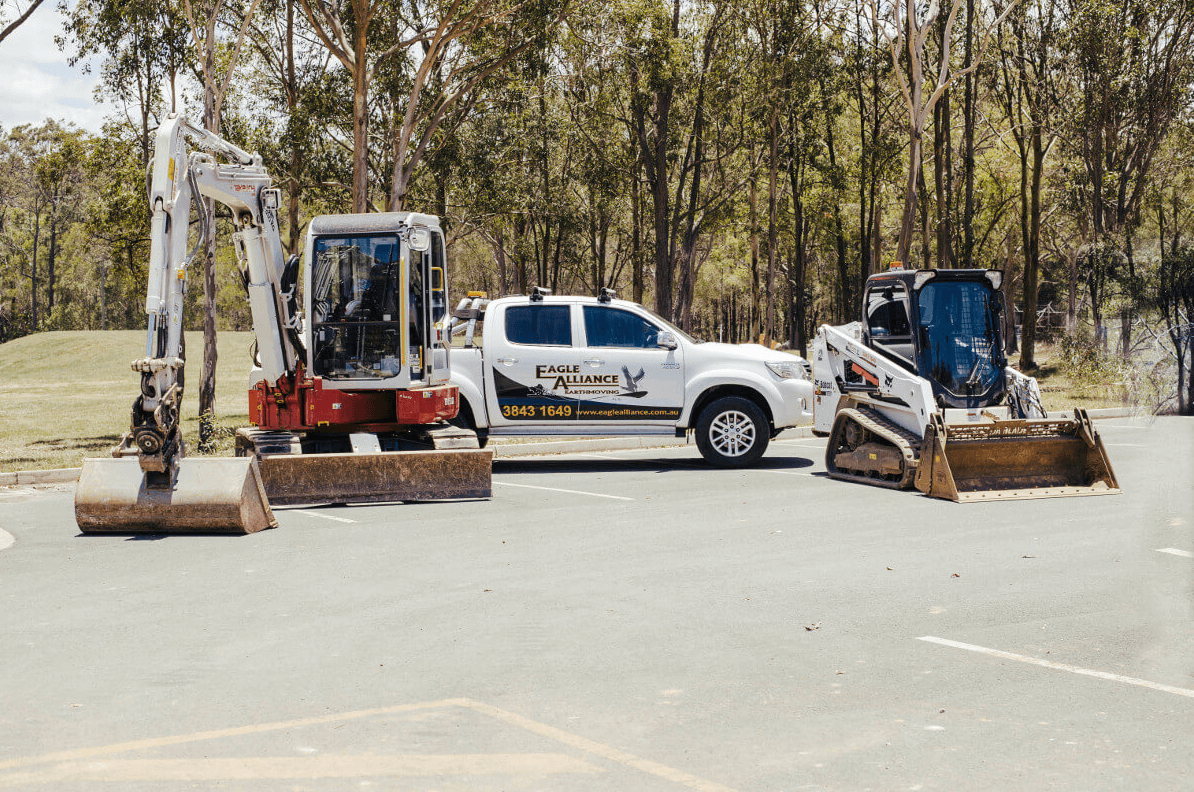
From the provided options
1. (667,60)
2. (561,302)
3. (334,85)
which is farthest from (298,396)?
(667,60)

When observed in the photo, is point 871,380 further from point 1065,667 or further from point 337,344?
point 1065,667

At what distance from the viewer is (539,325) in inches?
587

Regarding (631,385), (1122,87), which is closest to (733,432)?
(631,385)

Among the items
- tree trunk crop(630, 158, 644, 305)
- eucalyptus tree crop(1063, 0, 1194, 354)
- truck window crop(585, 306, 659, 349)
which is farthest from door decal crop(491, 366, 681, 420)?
tree trunk crop(630, 158, 644, 305)

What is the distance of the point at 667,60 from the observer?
1344 inches

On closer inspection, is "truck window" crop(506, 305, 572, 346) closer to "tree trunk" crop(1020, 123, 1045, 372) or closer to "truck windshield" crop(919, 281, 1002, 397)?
"truck windshield" crop(919, 281, 1002, 397)

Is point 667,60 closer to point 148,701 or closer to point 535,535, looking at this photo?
point 535,535

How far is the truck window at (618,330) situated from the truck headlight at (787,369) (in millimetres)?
1564

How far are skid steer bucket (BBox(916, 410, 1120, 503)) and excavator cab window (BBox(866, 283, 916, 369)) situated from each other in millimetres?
1719

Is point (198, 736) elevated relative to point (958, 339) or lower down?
lower down

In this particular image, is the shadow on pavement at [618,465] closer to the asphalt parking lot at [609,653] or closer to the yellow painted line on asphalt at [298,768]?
the asphalt parking lot at [609,653]

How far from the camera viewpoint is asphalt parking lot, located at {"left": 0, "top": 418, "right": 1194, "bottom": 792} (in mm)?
4562

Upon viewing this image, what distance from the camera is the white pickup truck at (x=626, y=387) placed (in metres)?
14.6

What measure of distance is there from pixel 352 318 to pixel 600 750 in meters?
8.94
